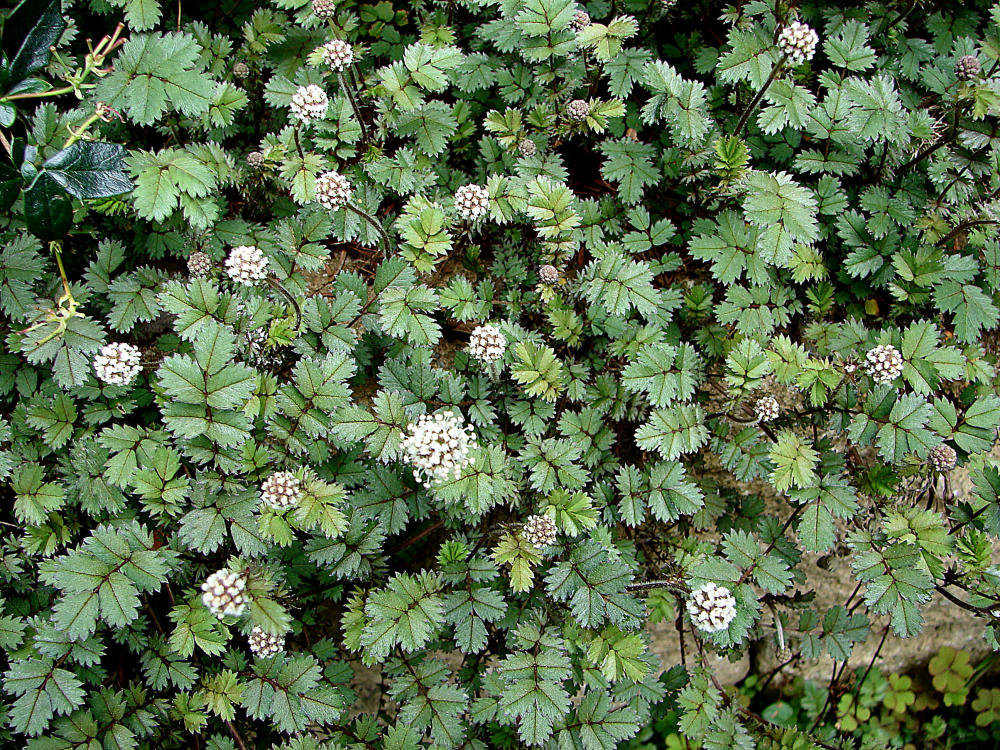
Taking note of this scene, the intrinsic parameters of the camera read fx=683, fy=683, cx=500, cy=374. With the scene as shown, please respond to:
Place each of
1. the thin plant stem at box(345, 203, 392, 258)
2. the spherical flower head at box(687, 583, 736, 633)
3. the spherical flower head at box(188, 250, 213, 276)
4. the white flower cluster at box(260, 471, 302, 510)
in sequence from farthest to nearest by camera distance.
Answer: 1. the spherical flower head at box(188, 250, 213, 276)
2. the thin plant stem at box(345, 203, 392, 258)
3. the spherical flower head at box(687, 583, 736, 633)
4. the white flower cluster at box(260, 471, 302, 510)

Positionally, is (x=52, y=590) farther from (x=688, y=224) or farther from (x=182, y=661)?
(x=688, y=224)

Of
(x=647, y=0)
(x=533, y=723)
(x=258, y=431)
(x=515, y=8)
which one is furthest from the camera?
(x=647, y=0)

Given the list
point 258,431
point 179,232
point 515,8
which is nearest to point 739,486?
point 258,431

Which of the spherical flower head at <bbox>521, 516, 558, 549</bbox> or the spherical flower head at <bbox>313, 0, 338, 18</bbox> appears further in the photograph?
the spherical flower head at <bbox>313, 0, 338, 18</bbox>

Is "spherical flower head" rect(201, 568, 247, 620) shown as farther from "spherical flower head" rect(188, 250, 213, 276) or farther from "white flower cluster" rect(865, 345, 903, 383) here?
"white flower cluster" rect(865, 345, 903, 383)

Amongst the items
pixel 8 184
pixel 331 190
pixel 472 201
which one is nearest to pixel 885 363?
pixel 472 201

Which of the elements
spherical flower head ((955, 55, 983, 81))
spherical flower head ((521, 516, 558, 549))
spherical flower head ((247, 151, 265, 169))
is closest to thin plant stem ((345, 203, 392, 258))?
spherical flower head ((247, 151, 265, 169))

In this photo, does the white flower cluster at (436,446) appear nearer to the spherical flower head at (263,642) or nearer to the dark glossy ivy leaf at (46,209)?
the spherical flower head at (263,642)
